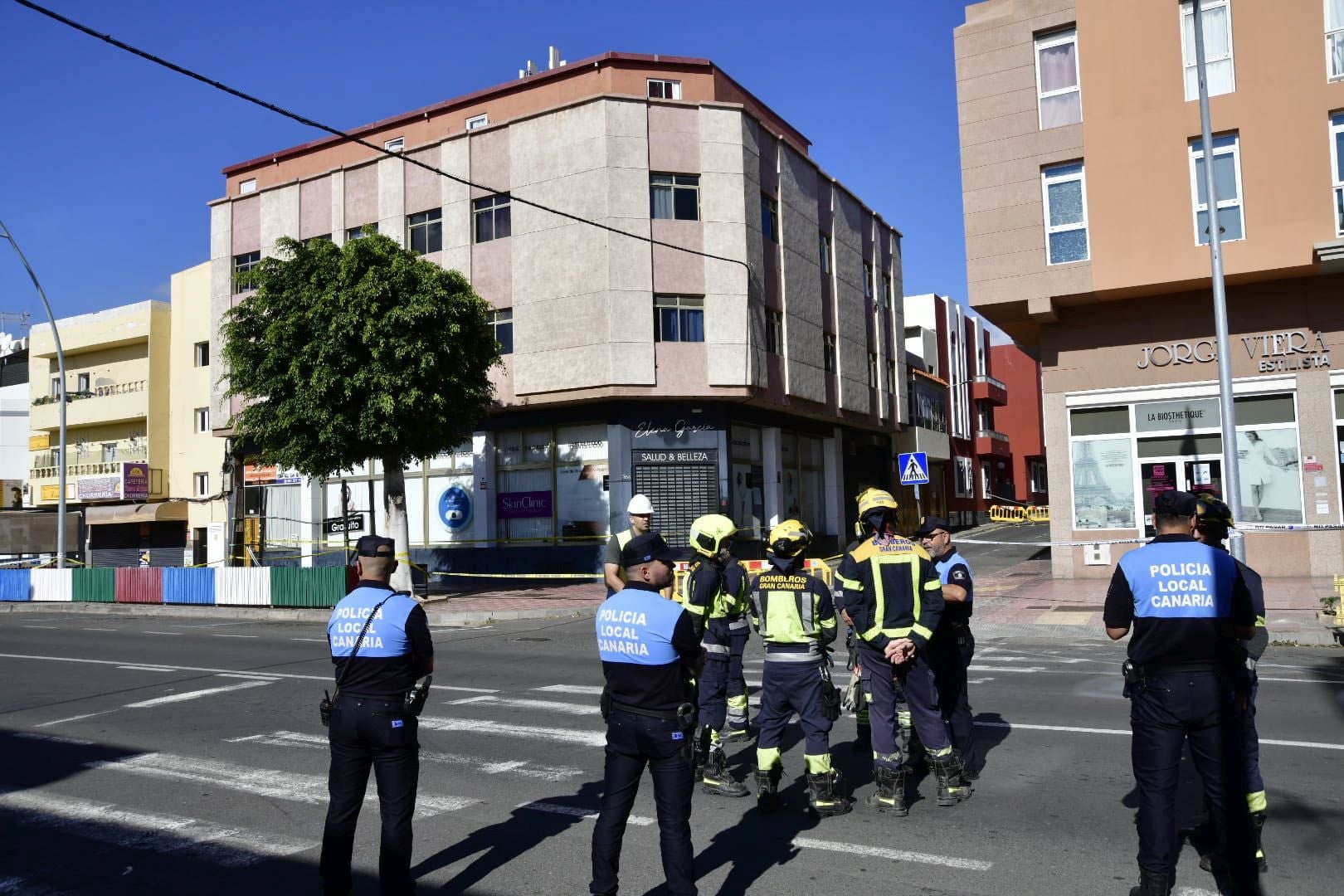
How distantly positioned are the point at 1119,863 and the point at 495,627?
48.7ft

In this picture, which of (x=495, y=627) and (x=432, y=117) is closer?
(x=495, y=627)

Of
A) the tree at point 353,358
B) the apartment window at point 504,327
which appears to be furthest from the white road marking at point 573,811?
the apartment window at point 504,327

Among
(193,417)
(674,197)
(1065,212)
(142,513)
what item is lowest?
(142,513)

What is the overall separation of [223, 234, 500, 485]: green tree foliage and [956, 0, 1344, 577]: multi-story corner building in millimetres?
11483

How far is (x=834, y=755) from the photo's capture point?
7.71 meters

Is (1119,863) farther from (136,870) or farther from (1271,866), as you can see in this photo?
(136,870)

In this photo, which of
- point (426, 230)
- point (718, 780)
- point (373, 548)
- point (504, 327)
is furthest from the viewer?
point (426, 230)

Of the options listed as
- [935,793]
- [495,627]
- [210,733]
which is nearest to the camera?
[935,793]

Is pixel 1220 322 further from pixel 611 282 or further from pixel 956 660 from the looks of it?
pixel 611 282

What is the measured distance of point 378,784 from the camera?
480 centimetres

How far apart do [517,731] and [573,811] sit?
2.53 metres

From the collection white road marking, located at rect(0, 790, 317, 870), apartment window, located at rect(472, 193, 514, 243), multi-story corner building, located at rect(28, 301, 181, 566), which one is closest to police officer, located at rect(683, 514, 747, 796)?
white road marking, located at rect(0, 790, 317, 870)

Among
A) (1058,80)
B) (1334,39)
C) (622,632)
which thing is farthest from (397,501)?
(1334,39)

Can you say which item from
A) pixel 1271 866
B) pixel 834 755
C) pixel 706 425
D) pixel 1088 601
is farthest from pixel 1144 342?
pixel 1271 866
